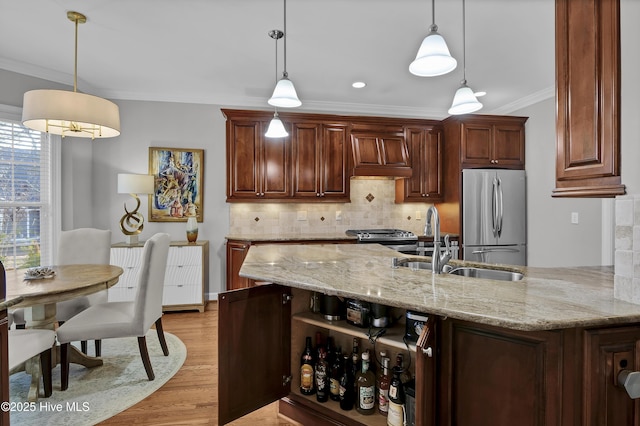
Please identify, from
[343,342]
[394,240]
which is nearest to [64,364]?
[343,342]

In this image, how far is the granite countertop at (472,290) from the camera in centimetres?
108

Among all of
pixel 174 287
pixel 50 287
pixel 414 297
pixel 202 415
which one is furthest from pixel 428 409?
pixel 174 287

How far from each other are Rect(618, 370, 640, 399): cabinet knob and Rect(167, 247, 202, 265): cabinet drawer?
12.3 ft

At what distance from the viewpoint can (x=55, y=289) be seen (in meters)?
1.99

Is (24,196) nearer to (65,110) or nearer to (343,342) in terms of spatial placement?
(65,110)

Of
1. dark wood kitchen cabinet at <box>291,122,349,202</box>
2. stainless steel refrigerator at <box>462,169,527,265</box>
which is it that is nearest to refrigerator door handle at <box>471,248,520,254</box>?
stainless steel refrigerator at <box>462,169,527,265</box>

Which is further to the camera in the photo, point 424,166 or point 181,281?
point 424,166

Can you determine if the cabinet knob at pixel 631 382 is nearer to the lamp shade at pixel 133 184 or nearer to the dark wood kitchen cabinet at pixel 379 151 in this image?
the dark wood kitchen cabinet at pixel 379 151

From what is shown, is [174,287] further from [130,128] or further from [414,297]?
[414,297]

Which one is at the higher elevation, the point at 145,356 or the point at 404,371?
the point at 404,371

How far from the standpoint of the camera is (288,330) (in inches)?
75.5

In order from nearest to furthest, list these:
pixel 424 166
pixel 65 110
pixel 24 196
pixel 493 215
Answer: pixel 65 110
pixel 24 196
pixel 493 215
pixel 424 166

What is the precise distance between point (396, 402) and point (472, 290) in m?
0.63

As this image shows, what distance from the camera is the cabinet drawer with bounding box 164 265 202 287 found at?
3949 mm
